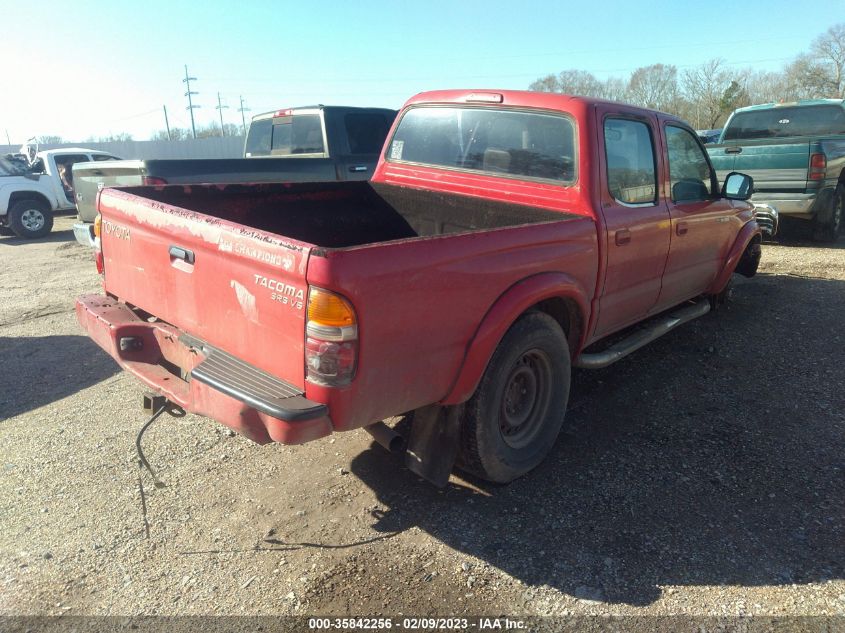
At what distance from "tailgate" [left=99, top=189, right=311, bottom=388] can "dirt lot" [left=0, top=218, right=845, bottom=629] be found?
932 millimetres

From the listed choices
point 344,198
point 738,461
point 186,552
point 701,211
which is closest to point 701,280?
point 701,211

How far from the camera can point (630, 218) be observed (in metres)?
3.80

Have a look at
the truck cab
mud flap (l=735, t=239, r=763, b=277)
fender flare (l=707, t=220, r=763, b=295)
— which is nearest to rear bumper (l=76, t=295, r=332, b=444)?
fender flare (l=707, t=220, r=763, b=295)

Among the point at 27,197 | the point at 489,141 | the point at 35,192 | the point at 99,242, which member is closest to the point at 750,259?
the point at 489,141

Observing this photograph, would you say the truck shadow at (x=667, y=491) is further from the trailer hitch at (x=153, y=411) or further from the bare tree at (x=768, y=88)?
the bare tree at (x=768, y=88)

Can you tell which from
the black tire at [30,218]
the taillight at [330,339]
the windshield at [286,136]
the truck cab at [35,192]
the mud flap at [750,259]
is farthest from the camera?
the black tire at [30,218]

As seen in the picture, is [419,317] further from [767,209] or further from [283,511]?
[767,209]

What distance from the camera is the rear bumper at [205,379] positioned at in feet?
7.41

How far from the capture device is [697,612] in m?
2.45

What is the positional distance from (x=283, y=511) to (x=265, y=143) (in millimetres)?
7133

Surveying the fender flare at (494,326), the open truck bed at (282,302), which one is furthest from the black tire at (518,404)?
the open truck bed at (282,302)

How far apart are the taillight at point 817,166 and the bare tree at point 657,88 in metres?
44.9

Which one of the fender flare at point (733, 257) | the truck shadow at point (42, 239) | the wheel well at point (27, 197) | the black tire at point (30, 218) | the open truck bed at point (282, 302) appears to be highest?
the open truck bed at point (282, 302)

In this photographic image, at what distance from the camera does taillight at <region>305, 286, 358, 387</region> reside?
2205 mm
